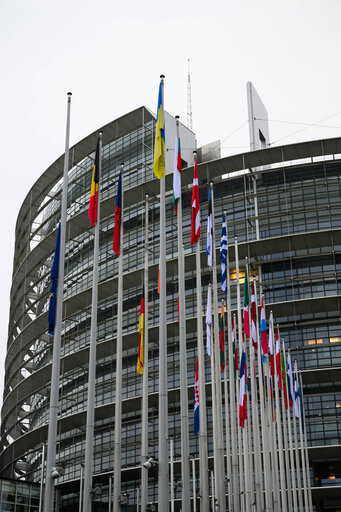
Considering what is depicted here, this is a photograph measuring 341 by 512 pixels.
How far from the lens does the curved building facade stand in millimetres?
57906

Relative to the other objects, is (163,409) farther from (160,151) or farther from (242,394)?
(242,394)

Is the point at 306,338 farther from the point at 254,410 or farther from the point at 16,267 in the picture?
the point at 16,267

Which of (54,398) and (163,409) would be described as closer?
(163,409)

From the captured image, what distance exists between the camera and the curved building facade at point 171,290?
57906 millimetres

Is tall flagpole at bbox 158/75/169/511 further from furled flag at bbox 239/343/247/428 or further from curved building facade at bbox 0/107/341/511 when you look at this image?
curved building facade at bbox 0/107/341/511

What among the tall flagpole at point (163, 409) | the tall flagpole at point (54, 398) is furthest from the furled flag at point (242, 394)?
the tall flagpole at point (54, 398)

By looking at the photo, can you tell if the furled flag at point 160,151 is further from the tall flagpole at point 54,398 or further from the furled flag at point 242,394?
the furled flag at point 242,394

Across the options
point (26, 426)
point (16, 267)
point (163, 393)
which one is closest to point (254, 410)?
point (163, 393)

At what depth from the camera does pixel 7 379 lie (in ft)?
277

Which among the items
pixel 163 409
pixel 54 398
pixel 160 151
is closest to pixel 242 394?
pixel 163 409

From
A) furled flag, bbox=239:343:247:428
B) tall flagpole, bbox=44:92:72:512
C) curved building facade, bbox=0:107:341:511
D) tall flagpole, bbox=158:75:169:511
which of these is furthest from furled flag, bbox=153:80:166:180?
curved building facade, bbox=0:107:341:511

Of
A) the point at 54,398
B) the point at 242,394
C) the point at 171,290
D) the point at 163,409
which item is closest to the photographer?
the point at 163,409

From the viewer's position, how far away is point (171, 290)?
215ft

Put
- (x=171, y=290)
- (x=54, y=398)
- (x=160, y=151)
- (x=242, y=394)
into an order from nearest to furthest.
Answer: (x=54, y=398) < (x=160, y=151) < (x=242, y=394) < (x=171, y=290)
